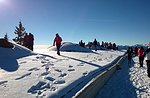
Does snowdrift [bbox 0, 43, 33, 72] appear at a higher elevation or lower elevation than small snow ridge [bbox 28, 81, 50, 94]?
higher

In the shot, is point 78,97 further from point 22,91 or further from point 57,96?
point 22,91

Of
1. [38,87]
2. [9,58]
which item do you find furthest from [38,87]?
[9,58]

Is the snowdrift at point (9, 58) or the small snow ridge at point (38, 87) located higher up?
the snowdrift at point (9, 58)

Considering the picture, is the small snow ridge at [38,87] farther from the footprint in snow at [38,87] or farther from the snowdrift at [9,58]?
the snowdrift at [9,58]

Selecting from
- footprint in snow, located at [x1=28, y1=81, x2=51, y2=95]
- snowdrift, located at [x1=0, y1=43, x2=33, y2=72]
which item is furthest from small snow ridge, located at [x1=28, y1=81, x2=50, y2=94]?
snowdrift, located at [x1=0, y1=43, x2=33, y2=72]

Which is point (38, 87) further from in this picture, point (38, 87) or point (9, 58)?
point (9, 58)

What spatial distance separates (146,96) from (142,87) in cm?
208

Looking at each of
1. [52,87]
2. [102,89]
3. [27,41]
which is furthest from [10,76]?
[27,41]

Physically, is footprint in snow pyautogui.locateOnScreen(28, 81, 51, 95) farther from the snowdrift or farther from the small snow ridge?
the snowdrift

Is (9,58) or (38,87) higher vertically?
(9,58)

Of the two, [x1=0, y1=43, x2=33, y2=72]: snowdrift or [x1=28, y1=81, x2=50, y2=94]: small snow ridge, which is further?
[x1=0, y1=43, x2=33, y2=72]: snowdrift

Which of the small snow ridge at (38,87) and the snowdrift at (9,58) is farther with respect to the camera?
the snowdrift at (9,58)

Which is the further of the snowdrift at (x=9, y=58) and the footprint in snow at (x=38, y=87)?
the snowdrift at (x=9, y=58)

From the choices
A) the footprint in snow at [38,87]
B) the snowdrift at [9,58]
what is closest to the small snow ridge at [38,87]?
the footprint in snow at [38,87]
